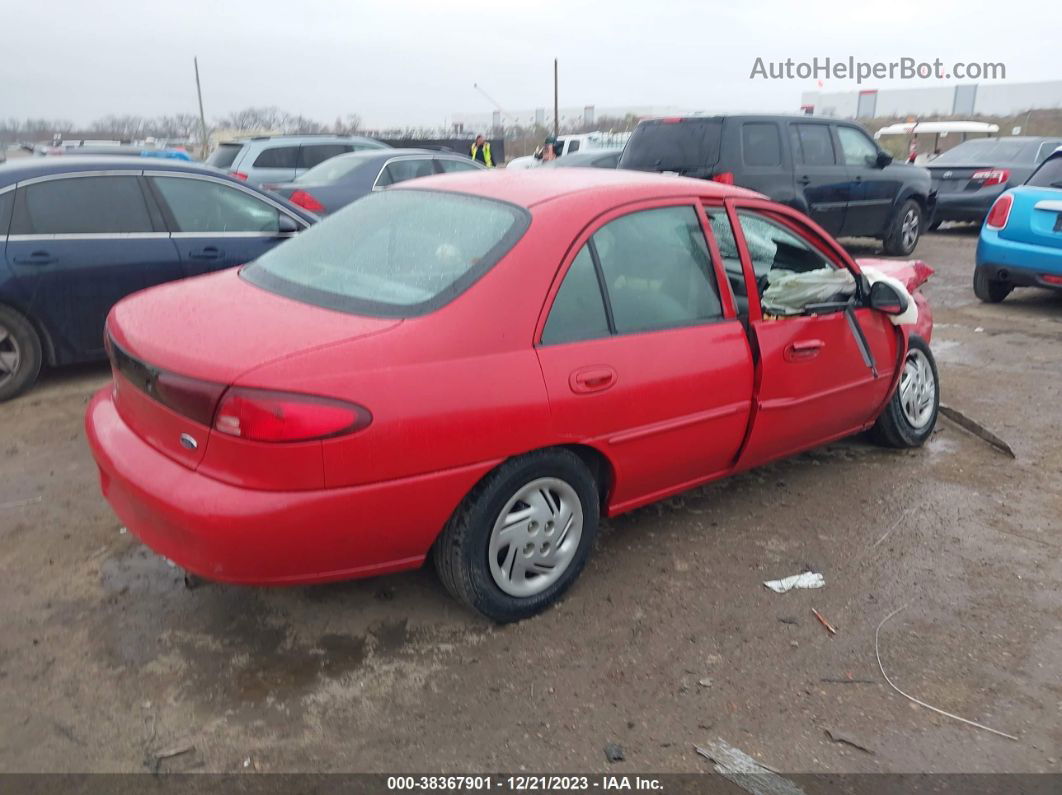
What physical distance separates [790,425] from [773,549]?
1.84ft

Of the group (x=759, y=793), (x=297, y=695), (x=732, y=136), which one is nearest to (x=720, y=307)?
(x=759, y=793)

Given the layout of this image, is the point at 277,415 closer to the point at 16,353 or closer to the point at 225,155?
the point at 16,353

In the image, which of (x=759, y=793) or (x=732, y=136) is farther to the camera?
(x=732, y=136)

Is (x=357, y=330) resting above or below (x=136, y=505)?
above

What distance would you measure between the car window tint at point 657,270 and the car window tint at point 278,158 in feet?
39.4

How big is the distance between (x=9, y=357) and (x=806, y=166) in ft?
26.9

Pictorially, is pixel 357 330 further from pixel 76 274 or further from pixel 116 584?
pixel 76 274

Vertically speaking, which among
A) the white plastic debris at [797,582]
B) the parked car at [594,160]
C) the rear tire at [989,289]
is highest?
the parked car at [594,160]

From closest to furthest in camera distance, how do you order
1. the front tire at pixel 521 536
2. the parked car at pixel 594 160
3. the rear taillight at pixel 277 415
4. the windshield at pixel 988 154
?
the rear taillight at pixel 277 415 < the front tire at pixel 521 536 < the windshield at pixel 988 154 < the parked car at pixel 594 160

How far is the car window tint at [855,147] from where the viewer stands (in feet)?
34.9

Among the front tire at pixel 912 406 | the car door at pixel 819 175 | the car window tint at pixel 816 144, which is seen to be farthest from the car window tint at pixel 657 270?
the car window tint at pixel 816 144

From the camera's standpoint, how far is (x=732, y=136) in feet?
30.6

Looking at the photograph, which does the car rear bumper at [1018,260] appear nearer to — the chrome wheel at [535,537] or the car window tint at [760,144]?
the car window tint at [760,144]

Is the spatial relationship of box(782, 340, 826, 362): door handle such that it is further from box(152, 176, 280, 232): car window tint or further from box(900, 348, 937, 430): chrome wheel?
box(152, 176, 280, 232): car window tint
